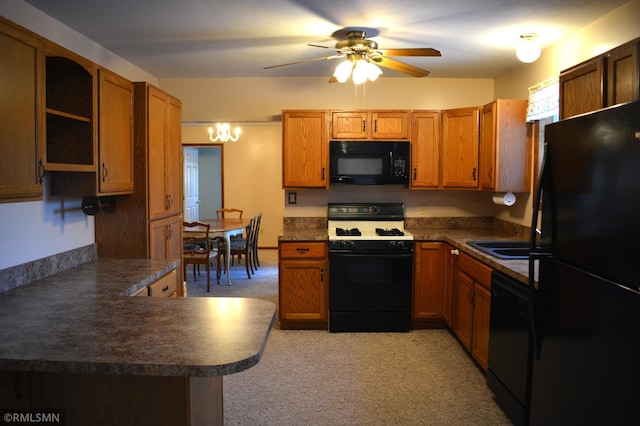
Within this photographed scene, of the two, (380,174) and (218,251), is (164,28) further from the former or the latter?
(218,251)

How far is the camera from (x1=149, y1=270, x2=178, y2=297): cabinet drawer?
2.66 m

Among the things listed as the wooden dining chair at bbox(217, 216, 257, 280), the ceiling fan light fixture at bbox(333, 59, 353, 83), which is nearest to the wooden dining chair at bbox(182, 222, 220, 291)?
the wooden dining chair at bbox(217, 216, 257, 280)

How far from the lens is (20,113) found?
6.54 feet

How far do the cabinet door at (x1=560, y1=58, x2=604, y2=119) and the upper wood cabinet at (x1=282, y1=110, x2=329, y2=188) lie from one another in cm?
215

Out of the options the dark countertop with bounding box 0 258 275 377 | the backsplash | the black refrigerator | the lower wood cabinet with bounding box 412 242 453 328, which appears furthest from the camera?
the lower wood cabinet with bounding box 412 242 453 328

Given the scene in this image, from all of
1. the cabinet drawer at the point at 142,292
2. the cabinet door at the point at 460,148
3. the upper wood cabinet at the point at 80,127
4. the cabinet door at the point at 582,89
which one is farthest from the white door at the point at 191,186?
the cabinet door at the point at 582,89

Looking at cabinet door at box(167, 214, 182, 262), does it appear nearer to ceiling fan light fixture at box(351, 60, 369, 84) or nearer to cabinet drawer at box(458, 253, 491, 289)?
ceiling fan light fixture at box(351, 60, 369, 84)

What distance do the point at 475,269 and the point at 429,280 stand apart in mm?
823

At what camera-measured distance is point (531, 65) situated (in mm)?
3732

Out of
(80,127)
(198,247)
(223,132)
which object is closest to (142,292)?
(80,127)

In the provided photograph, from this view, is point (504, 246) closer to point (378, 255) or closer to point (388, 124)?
point (378, 255)

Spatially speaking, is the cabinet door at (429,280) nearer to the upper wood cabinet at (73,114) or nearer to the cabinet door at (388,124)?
the cabinet door at (388,124)

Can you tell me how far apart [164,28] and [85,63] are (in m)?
0.67

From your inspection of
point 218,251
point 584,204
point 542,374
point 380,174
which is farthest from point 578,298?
point 218,251
